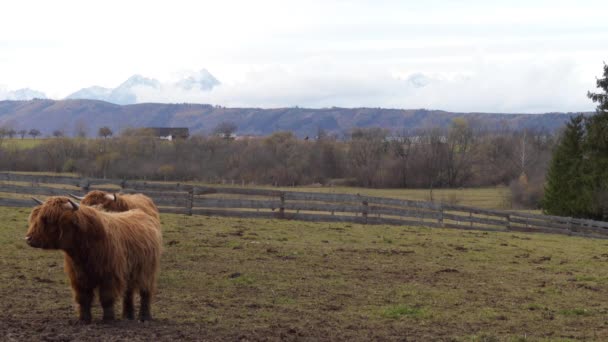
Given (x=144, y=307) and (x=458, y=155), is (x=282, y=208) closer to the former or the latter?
(x=144, y=307)

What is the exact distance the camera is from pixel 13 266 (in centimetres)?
1173

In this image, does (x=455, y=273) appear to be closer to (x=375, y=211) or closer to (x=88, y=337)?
(x=88, y=337)

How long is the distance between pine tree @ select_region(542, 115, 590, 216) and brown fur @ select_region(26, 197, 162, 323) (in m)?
34.8

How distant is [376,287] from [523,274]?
431cm

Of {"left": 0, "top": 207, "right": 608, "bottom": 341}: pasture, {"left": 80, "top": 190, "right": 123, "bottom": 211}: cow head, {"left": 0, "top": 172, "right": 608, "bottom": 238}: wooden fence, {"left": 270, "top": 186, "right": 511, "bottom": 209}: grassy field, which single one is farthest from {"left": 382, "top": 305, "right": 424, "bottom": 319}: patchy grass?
{"left": 270, "top": 186, "right": 511, "bottom": 209}: grassy field

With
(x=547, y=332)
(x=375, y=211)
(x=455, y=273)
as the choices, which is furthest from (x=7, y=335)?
(x=375, y=211)

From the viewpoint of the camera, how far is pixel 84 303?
7.85 meters

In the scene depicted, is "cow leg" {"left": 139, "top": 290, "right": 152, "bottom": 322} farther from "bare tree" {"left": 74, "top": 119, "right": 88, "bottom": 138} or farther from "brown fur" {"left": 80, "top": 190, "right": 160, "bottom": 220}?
"bare tree" {"left": 74, "top": 119, "right": 88, "bottom": 138}

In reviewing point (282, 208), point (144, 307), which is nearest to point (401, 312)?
point (144, 307)

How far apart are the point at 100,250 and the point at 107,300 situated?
1.96 feet

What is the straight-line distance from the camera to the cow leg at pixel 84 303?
7.82 m

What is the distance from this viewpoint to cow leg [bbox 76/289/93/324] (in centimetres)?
782

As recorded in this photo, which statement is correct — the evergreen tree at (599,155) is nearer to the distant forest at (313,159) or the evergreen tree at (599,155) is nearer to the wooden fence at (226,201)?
the wooden fence at (226,201)

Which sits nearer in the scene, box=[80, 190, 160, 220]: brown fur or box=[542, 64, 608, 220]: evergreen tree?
box=[80, 190, 160, 220]: brown fur
